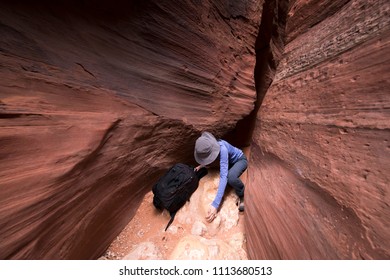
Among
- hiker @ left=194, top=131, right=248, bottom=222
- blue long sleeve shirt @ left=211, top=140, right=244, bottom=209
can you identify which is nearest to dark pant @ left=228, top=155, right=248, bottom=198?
hiker @ left=194, top=131, right=248, bottom=222

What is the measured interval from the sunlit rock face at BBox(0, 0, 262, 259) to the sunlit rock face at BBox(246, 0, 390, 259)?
0.97m

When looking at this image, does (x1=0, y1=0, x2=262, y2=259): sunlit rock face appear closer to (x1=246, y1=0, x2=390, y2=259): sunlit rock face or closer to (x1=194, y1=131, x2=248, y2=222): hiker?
(x1=194, y1=131, x2=248, y2=222): hiker

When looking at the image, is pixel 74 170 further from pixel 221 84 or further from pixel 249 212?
pixel 221 84

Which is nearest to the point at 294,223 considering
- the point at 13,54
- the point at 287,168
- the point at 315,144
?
the point at 287,168

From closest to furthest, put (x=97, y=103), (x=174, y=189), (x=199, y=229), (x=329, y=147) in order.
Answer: (x=329, y=147), (x=97, y=103), (x=199, y=229), (x=174, y=189)

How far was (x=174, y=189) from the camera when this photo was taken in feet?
7.09

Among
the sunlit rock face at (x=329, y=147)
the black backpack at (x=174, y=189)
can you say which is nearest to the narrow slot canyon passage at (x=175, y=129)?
the sunlit rock face at (x=329, y=147)

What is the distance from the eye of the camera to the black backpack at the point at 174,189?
83.5 inches

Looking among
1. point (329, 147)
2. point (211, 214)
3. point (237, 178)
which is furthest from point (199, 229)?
point (329, 147)

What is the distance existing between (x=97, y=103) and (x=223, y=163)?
56.7 inches

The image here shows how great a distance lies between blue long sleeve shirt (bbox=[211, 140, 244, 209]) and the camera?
2076mm

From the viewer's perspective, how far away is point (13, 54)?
1234 mm

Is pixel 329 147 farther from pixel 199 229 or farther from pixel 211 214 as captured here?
pixel 199 229

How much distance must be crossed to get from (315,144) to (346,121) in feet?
0.79
